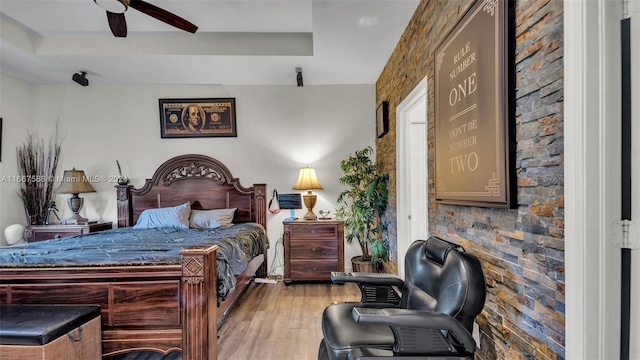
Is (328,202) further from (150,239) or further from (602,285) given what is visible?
(602,285)

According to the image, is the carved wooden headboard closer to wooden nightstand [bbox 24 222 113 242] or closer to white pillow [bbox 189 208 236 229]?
white pillow [bbox 189 208 236 229]

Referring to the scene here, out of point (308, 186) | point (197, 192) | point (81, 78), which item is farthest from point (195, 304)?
point (81, 78)

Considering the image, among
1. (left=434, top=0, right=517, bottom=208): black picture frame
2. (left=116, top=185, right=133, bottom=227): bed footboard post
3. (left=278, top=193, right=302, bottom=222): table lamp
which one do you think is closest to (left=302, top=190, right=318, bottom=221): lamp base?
(left=278, top=193, right=302, bottom=222): table lamp

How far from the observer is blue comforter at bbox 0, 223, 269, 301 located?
6.62 feet

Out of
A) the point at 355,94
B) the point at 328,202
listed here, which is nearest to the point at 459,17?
the point at 355,94

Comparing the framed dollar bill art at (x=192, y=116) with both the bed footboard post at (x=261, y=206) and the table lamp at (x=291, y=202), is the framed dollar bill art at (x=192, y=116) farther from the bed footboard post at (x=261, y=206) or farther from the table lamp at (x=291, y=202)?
the table lamp at (x=291, y=202)

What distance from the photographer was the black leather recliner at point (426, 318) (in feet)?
3.72

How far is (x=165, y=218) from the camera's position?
372 centimetres

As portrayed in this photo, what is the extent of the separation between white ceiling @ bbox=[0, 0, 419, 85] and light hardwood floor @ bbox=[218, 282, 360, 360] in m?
2.63

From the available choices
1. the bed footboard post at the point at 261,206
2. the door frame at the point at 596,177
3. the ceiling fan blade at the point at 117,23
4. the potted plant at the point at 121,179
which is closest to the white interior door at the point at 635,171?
the door frame at the point at 596,177

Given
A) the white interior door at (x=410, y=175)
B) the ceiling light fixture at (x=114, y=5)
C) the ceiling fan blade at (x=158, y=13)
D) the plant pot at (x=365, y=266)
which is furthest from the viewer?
the plant pot at (x=365, y=266)

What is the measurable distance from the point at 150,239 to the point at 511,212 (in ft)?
9.36

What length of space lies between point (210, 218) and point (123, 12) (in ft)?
7.56

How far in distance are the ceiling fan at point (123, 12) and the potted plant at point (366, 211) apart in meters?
2.26
